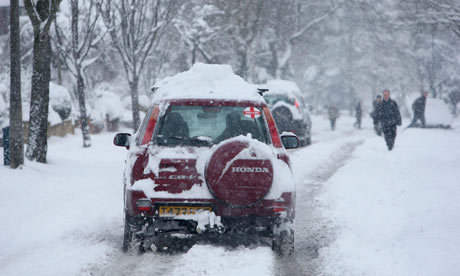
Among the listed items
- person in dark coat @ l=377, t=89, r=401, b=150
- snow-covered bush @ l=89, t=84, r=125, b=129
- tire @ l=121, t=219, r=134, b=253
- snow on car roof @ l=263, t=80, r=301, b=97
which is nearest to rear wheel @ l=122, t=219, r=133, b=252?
tire @ l=121, t=219, r=134, b=253

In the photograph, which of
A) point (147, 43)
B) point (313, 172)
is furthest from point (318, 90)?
point (313, 172)

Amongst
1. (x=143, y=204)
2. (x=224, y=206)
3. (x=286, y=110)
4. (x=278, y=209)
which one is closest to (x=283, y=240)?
(x=278, y=209)

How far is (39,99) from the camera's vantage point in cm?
1109

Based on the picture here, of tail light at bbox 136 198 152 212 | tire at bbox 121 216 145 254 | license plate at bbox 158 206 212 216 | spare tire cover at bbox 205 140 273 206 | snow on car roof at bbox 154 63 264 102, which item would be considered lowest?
tire at bbox 121 216 145 254

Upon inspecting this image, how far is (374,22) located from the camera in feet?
116

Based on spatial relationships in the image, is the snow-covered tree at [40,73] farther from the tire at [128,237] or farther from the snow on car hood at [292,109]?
the snow on car hood at [292,109]

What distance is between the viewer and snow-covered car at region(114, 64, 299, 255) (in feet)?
15.9

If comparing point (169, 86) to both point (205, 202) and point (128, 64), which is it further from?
point (128, 64)

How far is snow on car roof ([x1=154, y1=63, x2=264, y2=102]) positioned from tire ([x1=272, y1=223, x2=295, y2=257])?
144 cm

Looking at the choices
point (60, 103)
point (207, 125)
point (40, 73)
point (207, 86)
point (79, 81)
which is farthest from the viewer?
point (60, 103)

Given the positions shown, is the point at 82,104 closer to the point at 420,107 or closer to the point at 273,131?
the point at 273,131

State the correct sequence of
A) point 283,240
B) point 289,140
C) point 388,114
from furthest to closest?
1. point 388,114
2. point 289,140
3. point 283,240

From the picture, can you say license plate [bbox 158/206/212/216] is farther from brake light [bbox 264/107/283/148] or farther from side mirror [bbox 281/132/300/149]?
side mirror [bbox 281/132/300/149]

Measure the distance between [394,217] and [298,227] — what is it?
151 centimetres
